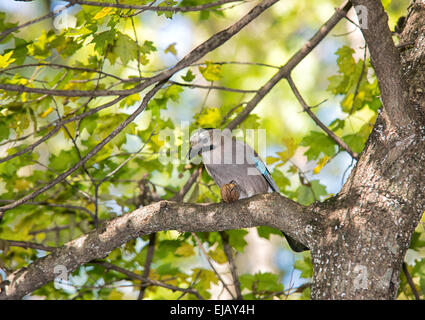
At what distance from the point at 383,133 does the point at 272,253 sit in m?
5.93

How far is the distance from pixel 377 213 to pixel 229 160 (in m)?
1.63

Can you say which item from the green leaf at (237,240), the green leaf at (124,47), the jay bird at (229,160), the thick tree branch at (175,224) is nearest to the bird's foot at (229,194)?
the thick tree branch at (175,224)

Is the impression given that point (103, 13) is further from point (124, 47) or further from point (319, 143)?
point (319, 143)

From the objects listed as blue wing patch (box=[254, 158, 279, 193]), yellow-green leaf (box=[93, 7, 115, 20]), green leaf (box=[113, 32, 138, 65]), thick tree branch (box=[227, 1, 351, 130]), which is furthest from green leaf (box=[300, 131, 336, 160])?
yellow-green leaf (box=[93, 7, 115, 20])

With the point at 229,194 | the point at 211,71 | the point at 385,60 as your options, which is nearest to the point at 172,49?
the point at 211,71

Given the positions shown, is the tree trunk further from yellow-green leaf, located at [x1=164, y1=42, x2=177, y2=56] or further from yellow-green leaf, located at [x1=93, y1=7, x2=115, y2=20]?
yellow-green leaf, located at [x1=164, y1=42, x2=177, y2=56]

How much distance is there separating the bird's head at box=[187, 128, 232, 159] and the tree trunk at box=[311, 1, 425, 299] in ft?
4.80

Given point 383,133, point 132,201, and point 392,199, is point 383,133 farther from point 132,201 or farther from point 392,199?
point 132,201

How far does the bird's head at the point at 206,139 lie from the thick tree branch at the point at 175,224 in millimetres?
1144

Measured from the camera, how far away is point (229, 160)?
3596 millimetres

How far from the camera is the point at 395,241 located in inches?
82.0

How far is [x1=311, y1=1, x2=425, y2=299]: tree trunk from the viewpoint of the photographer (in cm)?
204

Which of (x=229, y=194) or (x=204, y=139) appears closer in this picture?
(x=229, y=194)

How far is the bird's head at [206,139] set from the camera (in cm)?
364
